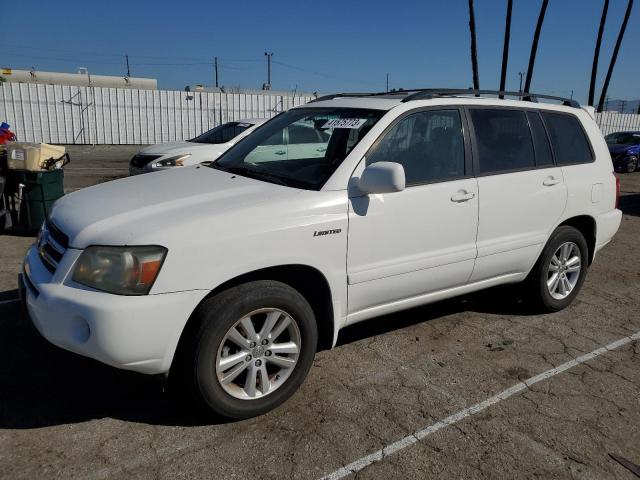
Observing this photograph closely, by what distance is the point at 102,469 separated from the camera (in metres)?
2.57

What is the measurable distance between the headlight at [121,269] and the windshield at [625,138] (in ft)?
67.9

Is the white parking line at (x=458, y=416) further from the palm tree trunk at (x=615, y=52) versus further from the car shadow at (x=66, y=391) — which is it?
the palm tree trunk at (x=615, y=52)

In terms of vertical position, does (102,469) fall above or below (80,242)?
below

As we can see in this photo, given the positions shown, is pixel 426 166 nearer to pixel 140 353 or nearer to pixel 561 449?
pixel 561 449

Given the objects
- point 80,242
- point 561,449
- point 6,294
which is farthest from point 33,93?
point 561,449

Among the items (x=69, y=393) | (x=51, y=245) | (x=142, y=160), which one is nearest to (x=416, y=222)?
(x=51, y=245)

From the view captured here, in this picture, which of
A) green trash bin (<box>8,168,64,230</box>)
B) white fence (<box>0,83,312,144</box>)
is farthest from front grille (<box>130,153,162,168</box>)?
white fence (<box>0,83,312,144</box>)

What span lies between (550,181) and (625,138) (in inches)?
→ 722

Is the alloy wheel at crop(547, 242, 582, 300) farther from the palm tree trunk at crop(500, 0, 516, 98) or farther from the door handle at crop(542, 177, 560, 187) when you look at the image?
the palm tree trunk at crop(500, 0, 516, 98)

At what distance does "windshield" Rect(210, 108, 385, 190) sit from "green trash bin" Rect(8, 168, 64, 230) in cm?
404

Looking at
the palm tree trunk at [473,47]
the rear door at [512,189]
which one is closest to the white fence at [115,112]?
the palm tree trunk at [473,47]

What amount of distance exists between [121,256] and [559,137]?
367cm

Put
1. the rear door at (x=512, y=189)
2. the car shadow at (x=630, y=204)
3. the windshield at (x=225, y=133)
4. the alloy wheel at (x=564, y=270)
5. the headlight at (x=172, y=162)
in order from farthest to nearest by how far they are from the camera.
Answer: the windshield at (x=225, y=133)
the car shadow at (x=630, y=204)
the headlight at (x=172, y=162)
the alloy wheel at (x=564, y=270)
the rear door at (x=512, y=189)

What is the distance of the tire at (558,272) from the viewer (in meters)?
4.48
